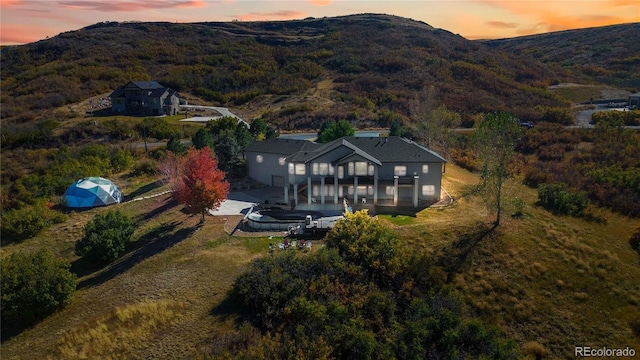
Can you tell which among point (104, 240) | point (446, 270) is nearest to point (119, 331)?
point (104, 240)

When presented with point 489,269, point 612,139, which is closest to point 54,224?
point 489,269

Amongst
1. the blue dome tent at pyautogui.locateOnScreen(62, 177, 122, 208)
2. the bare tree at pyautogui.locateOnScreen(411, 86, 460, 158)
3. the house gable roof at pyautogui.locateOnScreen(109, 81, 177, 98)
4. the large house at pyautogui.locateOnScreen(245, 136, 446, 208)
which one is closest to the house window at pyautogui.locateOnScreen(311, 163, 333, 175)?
the large house at pyautogui.locateOnScreen(245, 136, 446, 208)

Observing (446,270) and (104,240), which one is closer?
(446,270)

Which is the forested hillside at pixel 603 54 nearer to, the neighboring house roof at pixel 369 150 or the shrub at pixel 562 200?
the shrub at pixel 562 200

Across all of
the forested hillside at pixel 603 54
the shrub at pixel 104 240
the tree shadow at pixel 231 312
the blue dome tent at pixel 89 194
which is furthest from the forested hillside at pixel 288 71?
the tree shadow at pixel 231 312

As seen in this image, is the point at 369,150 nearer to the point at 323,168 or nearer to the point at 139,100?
the point at 323,168

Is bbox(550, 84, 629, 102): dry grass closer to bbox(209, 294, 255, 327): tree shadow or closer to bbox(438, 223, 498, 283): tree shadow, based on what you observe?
bbox(438, 223, 498, 283): tree shadow

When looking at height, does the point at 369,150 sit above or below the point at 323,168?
above
